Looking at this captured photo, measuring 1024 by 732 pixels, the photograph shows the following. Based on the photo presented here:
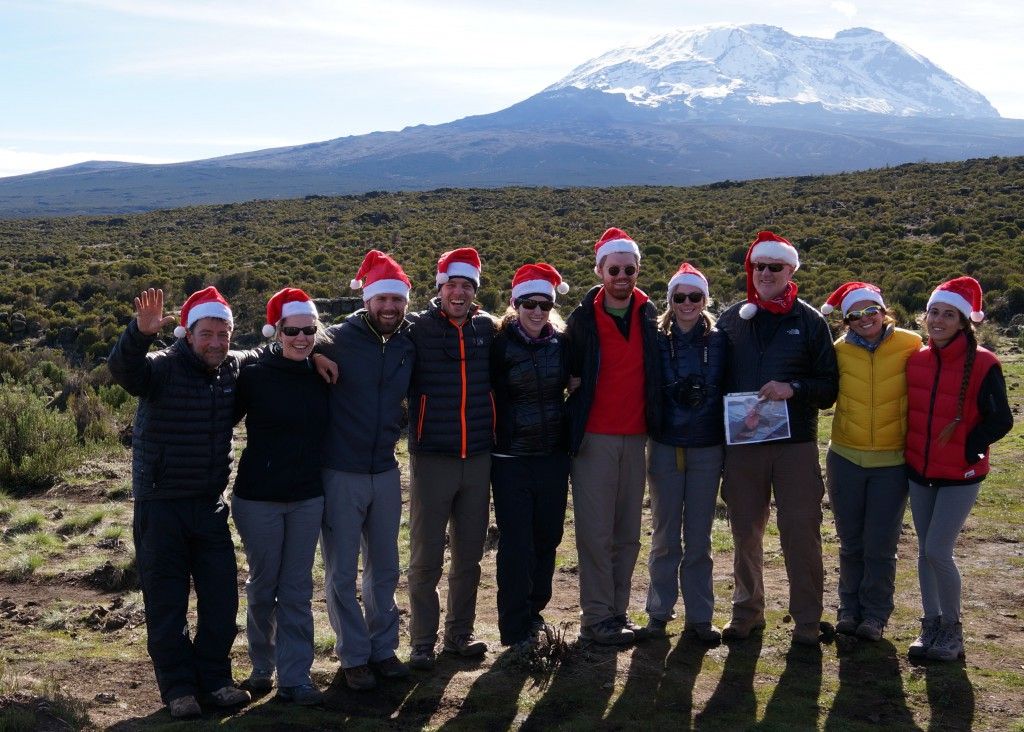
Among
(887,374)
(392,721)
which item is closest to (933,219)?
(887,374)

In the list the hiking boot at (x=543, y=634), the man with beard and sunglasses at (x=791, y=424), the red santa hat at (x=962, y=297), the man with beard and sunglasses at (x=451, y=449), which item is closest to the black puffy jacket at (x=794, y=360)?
the man with beard and sunglasses at (x=791, y=424)

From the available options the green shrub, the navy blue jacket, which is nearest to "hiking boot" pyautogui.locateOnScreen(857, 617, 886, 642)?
the navy blue jacket

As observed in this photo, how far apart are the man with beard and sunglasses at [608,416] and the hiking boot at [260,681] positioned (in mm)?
1534

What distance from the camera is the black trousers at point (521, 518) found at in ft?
15.5

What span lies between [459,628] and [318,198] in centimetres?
5267

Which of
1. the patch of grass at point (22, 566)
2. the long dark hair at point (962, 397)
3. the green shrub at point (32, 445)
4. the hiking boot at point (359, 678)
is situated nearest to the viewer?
the hiking boot at point (359, 678)

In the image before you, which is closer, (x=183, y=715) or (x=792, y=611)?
(x=183, y=715)

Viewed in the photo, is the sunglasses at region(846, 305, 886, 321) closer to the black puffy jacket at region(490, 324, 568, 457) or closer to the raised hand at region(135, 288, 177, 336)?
the black puffy jacket at region(490, 324, 568, 457)

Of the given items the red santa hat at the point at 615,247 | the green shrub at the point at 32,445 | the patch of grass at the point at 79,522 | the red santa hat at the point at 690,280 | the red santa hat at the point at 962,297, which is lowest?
the patch of grass at the point at 79,522

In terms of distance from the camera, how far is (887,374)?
465cm

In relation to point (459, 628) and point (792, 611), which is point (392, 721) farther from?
point (792, 611)

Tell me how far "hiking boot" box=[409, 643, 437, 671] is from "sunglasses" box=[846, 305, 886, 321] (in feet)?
8.49

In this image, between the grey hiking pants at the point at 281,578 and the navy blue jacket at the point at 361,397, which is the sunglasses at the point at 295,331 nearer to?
the navy blue jacket at the point at 361,397

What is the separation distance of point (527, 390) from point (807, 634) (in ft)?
6.03
